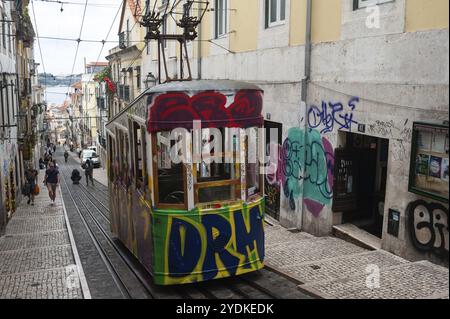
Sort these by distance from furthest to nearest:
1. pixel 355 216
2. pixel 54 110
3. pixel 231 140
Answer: pixel 54 110 → pixel 355 216 → pixel 231 140

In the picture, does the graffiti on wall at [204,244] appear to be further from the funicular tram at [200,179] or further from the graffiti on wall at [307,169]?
the graffiti on wall at [307,169]

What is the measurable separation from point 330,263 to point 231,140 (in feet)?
8.18

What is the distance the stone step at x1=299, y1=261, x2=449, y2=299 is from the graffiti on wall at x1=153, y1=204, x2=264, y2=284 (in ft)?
3.36

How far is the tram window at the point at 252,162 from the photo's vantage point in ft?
21.9

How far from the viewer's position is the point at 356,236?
8609 mm

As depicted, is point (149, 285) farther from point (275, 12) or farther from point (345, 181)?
point (275, 12)

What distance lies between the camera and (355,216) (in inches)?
373

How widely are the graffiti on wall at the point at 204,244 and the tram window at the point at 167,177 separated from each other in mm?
279

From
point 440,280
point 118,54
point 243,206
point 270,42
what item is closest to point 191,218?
point 243,206

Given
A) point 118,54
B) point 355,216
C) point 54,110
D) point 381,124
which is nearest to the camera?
point 381,124

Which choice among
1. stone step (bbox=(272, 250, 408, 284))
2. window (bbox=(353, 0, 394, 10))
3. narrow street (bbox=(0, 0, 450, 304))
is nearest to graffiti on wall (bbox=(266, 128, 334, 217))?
narrow street (bbox=(0, 0, 450, 304))

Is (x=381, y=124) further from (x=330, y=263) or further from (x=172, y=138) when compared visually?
(x=172, y=138)

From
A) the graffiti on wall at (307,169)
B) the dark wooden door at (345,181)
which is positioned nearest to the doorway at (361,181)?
the dark wooden door at (345,181)

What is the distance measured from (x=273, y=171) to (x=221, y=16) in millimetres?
6147
